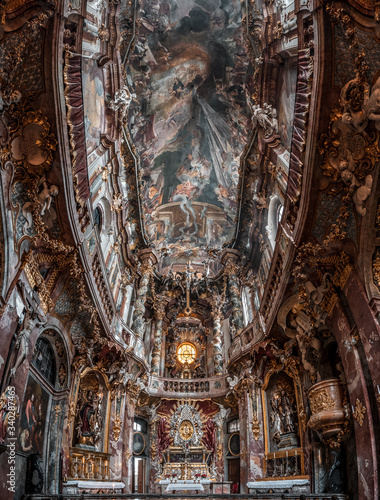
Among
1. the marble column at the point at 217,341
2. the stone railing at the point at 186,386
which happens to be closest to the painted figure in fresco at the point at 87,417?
the stone railing at the point at 186,386

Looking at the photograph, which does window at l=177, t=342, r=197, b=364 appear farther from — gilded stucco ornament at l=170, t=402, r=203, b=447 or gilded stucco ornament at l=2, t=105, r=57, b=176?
gilded stucco ornament at l=2, t=105, r=57, b=176

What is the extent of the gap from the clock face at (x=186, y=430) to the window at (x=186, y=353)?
173 inches

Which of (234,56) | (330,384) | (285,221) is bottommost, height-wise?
(330,384)

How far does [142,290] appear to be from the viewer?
866 inches

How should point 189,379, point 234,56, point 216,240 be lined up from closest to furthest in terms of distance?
point 234,56
point 189,379
point 216,240

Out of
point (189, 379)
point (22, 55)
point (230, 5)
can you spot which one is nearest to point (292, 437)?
point (189, 379)

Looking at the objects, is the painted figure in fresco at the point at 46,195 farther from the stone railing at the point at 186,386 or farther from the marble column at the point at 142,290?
the stone railing at the point at 186,386

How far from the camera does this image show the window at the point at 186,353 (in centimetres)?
2497

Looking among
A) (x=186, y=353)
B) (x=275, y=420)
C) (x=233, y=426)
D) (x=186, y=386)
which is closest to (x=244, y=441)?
(x=275, y=420)

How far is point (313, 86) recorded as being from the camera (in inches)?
355

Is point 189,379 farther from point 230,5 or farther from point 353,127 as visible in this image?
point 230,5

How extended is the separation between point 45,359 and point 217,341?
37.0 ft

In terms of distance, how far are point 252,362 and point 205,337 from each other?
888 centimetres

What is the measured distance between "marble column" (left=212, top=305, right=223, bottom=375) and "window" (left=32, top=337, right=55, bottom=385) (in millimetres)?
10041
